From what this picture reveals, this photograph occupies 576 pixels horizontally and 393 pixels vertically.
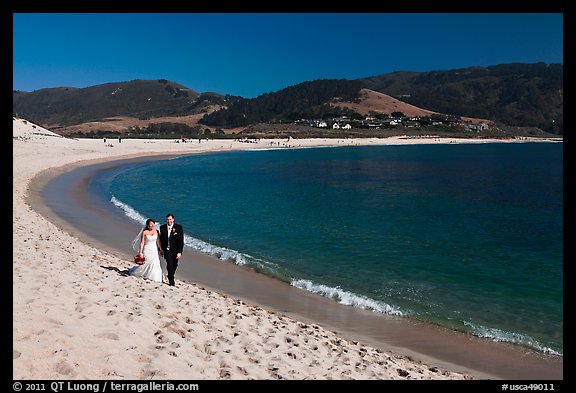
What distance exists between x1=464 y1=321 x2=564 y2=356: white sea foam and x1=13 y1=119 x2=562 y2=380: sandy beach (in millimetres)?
531

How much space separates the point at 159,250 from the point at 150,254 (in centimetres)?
23

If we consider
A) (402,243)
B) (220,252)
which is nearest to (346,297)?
(220,252)

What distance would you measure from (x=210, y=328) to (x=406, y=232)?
12784 mm

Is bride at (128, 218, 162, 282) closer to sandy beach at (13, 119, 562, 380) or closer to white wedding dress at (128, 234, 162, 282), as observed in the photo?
white wedding dress at (128, 234, 162, 282)

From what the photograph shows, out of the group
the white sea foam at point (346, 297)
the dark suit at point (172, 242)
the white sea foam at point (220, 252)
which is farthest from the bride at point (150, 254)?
the white sea foam at point (220, 252)

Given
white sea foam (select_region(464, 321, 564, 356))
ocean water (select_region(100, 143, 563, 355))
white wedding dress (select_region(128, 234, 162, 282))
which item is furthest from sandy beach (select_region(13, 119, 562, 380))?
ocean water (select_region(100, 143, 563, 355))

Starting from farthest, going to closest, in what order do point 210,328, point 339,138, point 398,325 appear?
point 339,138 < point 398,325 < point 210,328

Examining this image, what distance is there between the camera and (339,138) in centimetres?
13162

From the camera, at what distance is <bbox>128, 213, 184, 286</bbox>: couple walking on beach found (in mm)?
9539

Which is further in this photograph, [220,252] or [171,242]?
[220,252]

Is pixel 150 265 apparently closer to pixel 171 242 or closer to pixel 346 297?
pixel 171 242

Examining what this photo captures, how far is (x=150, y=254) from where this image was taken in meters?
9.59
